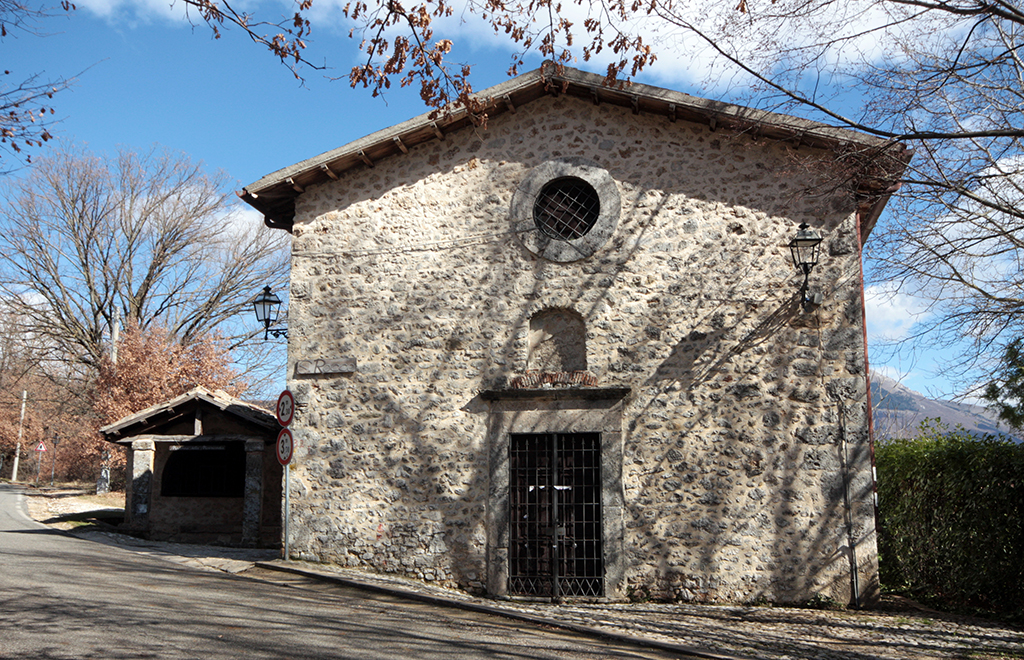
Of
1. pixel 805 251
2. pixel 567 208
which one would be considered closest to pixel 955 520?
pixel 805 251

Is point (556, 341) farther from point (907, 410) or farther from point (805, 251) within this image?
point (907, 410)

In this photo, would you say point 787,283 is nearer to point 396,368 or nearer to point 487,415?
point 487,415

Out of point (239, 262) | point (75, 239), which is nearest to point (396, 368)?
point (239, 262)

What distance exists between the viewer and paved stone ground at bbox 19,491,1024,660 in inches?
247

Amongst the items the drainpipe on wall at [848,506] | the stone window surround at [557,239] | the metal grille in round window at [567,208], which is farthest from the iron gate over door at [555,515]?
the drainpipe on wall at [848,506]

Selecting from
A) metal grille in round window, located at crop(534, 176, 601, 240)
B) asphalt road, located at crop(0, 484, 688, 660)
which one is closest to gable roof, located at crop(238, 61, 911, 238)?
metal grille in round window, located at crop(534, 176, 601, 240)

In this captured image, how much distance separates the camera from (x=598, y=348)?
8773mm

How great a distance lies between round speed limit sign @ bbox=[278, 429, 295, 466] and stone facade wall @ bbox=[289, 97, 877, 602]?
0.25 meters

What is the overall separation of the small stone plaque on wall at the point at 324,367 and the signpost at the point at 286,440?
351 millimetres

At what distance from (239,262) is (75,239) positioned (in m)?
5.34

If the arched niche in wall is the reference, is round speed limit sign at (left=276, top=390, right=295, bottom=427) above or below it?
below

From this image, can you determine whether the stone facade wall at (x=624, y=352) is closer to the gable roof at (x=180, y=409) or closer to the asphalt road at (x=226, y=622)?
the asphalt road at (x=226, y=622)

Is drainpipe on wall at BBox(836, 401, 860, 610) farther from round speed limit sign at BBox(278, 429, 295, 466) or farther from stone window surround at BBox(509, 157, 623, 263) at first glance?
round speed limit sign at BBox(278, 429, 295, 466)

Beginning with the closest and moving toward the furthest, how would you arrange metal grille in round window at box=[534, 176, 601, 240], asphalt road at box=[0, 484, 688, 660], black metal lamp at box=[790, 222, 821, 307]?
asphalt road at box=[0, 484, 688, 660] < black metal lamp at box=[790, 222, 821, 307] < metal grille in round window at box=[534, 176, 601, 240]
